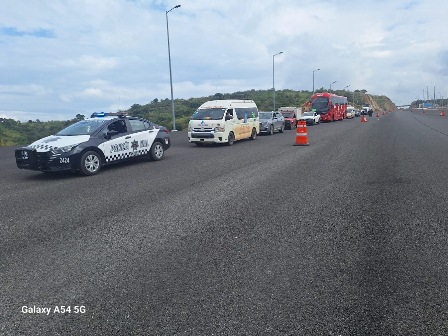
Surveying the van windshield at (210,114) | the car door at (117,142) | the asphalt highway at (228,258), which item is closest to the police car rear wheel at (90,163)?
the car door at (117,142)

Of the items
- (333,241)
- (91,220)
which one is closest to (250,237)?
(333,241)

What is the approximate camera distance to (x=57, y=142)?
10.1 metres

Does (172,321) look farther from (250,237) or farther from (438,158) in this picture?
(438,158)

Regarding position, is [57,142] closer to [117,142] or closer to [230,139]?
[117,142]

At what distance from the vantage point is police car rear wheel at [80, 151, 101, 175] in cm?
1018

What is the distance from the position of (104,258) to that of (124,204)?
261cm

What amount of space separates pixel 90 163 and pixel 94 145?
0.52 meters

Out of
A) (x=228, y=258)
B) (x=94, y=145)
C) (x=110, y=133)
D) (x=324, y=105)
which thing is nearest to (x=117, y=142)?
(x=110, y=133)

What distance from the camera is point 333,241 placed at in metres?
4.88

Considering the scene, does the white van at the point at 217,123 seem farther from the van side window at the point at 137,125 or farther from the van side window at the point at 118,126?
the van side window at the point at 118,126

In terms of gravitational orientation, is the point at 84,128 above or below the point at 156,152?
above

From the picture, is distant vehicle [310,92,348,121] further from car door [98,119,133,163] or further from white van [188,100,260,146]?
car door [98,119,133,163]

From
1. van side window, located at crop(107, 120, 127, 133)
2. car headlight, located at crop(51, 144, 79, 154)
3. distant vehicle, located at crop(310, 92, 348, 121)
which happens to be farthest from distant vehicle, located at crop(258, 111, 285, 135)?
distant vehicle, located at crop(310, 92, 348, 121)

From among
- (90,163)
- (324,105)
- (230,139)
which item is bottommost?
(90,163)
